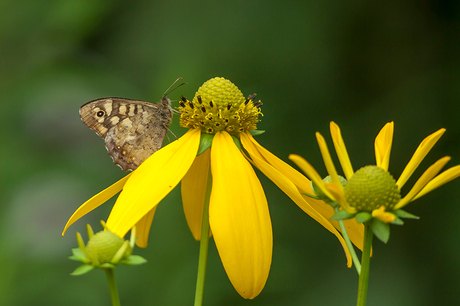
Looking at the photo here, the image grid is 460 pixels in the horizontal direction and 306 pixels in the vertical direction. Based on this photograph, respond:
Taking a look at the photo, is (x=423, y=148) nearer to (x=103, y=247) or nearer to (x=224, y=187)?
(x=224, y=187)

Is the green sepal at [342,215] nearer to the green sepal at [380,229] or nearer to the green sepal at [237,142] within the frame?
the green sepal at [380,229]

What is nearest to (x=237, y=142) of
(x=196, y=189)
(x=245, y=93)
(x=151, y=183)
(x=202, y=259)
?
(x=196, y=189)

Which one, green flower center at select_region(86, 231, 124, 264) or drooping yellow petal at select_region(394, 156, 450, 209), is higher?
drooping yellow petal at select_region(394, 156, 450, 209)

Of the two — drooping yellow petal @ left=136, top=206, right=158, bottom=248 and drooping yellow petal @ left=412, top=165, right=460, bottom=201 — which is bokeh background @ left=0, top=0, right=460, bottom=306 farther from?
drooping yellow petal @ left=412, top=165, right=460, bottom=201

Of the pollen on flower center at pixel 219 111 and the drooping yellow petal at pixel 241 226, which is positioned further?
the pollen on flower center at pixel 219 111

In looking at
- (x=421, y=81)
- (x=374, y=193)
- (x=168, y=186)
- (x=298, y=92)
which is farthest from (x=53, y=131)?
(x=374, y=193)

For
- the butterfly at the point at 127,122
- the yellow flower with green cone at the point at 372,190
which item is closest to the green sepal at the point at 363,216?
the yellow flower with green cone at the point at 372,190

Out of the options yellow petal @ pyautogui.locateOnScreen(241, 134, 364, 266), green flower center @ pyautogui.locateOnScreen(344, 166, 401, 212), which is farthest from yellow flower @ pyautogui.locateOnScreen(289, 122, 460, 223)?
yellow petal @ pyautogui.locateOnScreen(241, 134, 364, 266)
